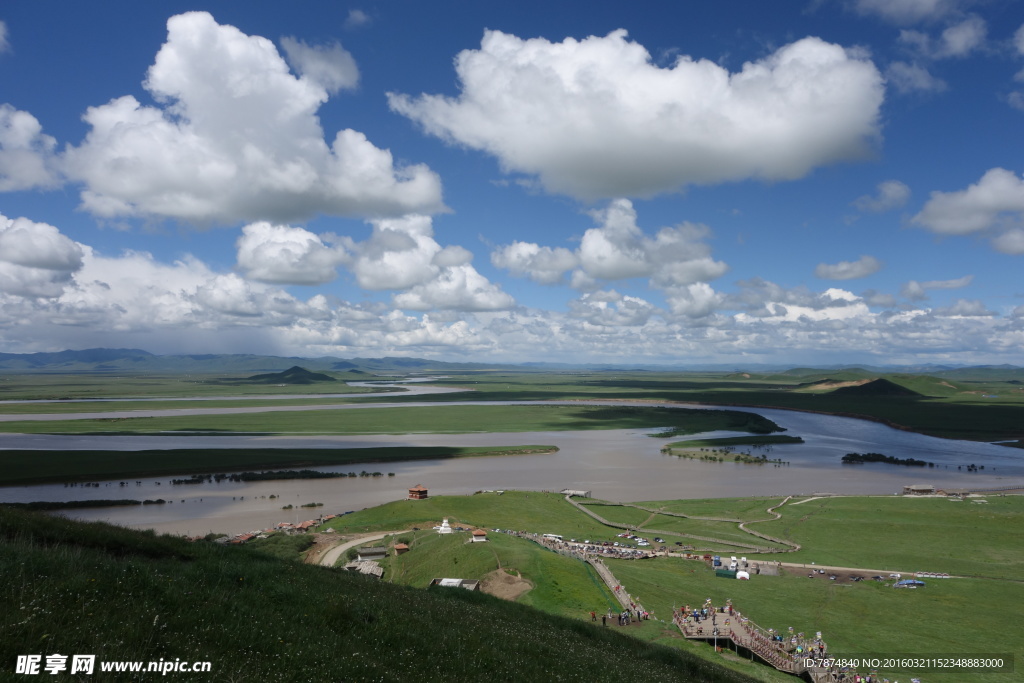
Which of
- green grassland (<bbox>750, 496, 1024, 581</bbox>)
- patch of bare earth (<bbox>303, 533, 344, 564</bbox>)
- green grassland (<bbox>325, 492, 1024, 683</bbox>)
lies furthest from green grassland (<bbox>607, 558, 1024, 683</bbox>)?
patch of bare earth (<bbox>303, 533, 344, 564</bbox>)

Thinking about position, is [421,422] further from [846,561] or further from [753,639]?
[753,639]

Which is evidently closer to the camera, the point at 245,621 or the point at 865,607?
the point at 245,621

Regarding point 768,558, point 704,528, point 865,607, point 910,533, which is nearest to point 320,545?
point 704,528

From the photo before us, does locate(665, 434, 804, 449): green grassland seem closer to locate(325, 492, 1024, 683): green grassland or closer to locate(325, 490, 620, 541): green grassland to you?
locate(325, 492, 1024, 683): green grassland

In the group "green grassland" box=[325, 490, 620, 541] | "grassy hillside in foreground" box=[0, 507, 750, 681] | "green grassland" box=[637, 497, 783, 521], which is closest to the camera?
"grassy hillside in foreground" box=[0, 507, 750, 681]

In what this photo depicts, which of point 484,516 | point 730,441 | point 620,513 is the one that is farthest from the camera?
point 730,441

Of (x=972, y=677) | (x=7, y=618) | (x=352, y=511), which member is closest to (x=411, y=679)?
(x=7, y=618)

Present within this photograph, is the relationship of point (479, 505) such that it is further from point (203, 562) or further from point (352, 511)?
point (203, 562)
